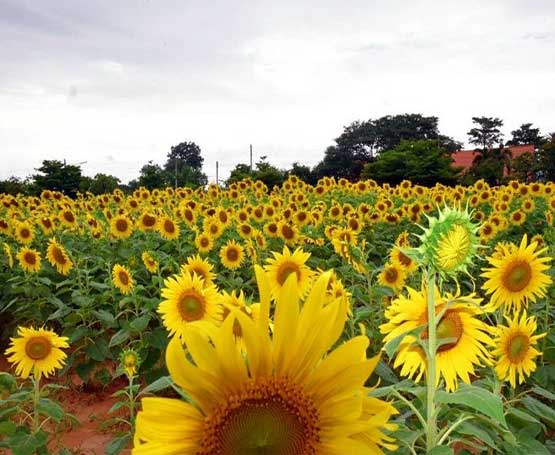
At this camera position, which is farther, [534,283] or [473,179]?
[473,179]

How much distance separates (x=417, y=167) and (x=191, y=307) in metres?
27.9

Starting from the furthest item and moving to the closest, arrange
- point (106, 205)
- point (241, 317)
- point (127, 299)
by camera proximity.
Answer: point (106, 205) → point (127, 299) → point (241, 317)

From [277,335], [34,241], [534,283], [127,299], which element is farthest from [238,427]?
[34,241]

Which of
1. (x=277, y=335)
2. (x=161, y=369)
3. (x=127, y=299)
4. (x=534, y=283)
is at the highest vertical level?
(x=277, y=335)

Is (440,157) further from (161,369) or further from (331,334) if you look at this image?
(331,334)

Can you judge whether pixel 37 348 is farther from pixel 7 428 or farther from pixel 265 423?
pixel 265 423

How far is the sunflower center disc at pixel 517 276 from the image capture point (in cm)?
233

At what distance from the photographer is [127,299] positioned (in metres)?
3.64

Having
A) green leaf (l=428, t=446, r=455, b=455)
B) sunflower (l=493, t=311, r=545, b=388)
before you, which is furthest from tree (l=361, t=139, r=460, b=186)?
green leaf (l=428, t=446, r=455, b=455)

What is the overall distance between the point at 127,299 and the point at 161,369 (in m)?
0.46

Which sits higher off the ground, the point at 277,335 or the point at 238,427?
the point at 277,335

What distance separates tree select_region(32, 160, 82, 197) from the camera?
1747 centimetres

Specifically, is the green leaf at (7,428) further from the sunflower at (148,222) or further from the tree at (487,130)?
the tree at (487,130)

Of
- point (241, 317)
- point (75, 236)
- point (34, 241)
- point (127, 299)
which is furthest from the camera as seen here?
point (75, 236)
